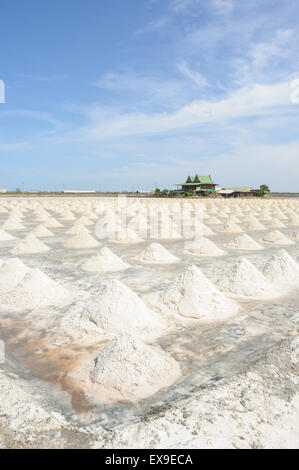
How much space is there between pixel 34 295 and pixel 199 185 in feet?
180

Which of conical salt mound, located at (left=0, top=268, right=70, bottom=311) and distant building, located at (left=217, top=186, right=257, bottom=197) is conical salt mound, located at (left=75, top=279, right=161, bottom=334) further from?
distant building, located at (left=217, top=186, right=257, bottom=197)

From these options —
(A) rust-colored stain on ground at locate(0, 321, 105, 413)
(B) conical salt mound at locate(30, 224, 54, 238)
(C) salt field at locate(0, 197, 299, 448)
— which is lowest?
(A) rust-colored stain on ground at locate(0, 321, 105, 413)

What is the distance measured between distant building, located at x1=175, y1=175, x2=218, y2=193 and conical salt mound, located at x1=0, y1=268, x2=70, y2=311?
52.7 m

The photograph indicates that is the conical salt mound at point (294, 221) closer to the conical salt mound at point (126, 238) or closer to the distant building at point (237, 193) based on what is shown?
the conical salt mound at point (126, 238)

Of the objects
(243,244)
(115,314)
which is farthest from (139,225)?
(115,314)

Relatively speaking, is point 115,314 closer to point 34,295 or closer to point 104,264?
point 34,295

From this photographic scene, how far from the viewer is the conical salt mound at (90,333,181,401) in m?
2.62

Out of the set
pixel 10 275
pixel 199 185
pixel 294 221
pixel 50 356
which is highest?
pixel 199 185

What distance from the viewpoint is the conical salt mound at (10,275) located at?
17.4 feet

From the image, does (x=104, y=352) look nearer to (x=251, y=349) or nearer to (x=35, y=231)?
(x=251, y=349)

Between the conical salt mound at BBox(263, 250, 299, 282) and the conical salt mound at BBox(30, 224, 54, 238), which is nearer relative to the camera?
the conical salt mound at BBox(263, 250, 299, 282)

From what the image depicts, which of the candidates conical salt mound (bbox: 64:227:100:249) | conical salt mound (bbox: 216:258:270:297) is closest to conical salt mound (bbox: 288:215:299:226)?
conical salt mound (bbox: 64:227:100:249)

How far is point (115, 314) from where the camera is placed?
156 inches

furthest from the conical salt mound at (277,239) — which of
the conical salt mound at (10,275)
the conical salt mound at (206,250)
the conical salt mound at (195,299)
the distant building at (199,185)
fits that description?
the distant building at (199,185)
